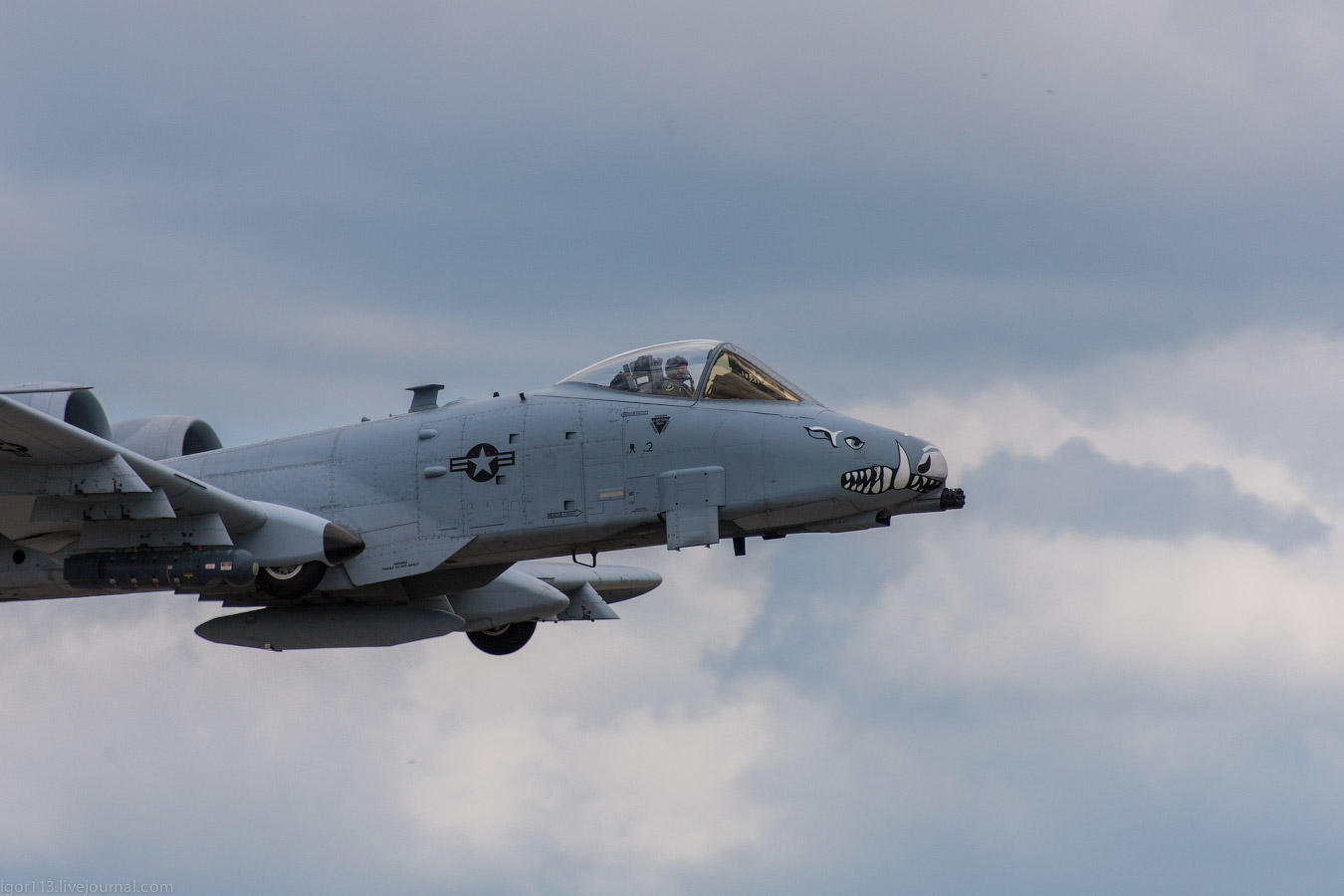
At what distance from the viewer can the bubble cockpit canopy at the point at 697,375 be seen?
818 inches

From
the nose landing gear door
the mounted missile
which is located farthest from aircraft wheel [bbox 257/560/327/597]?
the nose landing gear door

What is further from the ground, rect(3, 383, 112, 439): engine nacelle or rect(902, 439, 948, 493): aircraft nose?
rect(3, 383, 112, 439): engine nacelle

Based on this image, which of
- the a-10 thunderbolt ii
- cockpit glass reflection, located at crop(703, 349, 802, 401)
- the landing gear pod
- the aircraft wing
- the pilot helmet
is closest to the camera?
the aircraft wing

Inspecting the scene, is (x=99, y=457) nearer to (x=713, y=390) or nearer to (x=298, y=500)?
(x=298, y=500)

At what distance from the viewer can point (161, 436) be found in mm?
24109

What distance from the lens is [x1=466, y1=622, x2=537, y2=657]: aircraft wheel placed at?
27203 millimetres

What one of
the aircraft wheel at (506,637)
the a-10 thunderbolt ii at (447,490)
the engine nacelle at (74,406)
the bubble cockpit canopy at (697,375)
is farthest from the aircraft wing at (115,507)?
the aircraft wheel at (506,637)

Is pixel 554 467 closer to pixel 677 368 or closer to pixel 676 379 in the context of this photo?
pixel 676 379

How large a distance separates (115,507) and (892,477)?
33.1 ft

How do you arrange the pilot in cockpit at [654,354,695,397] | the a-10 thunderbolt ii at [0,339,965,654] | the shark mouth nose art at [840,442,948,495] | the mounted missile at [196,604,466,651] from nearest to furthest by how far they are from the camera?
1. the shark mouth nose art at [840,442,948,495]
2. the a-10 thunderbolt ii at [0,339,965,654]
3. the pilot in cockpit at [654,354,695,397]
4. the mounted missile at [196,604,466,651]

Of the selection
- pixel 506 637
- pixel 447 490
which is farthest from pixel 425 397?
pixel 506 637

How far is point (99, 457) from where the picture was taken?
19094 mm

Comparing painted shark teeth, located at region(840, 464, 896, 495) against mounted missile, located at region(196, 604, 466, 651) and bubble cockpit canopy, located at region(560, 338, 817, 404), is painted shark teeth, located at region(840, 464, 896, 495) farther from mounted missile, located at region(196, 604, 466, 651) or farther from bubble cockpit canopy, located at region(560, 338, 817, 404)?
mounted missile, located at region(196, 604, 466, 651)

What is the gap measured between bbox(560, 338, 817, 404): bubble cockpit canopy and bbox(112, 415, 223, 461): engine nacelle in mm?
6927
